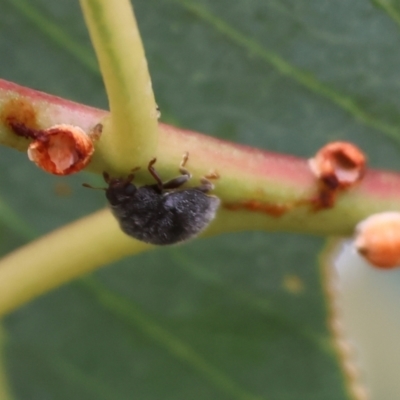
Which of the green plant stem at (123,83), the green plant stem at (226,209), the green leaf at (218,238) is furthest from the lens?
the green leaf at (218,238)

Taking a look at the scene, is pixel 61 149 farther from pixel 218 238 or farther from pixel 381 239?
pixel 218 238

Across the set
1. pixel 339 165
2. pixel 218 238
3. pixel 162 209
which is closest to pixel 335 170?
pixel 339 165

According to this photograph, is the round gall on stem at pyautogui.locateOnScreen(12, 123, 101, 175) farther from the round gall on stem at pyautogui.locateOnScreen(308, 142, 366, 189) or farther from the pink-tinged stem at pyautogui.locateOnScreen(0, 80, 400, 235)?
the round gall on stem at pyautogui.locateOnScreen(308, 142, 366, 189)

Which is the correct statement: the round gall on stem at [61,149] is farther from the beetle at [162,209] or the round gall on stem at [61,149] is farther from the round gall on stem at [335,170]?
the round gall on stem at [335,170]

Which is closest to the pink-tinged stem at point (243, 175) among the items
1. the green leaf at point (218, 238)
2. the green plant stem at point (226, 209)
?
the green plant stem at point (226, 209)

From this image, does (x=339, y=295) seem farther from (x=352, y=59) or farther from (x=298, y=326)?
(x=352, y=59)

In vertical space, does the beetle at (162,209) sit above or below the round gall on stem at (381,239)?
below

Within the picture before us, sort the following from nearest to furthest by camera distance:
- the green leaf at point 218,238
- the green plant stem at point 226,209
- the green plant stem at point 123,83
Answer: the green plant stem at point 123,83
the green plant stem at point 226,209
the green leaf at point 218,238

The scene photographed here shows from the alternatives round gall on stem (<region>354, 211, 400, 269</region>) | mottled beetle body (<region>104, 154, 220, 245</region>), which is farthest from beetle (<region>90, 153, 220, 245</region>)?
round gall on stem (<region>354, 211, 400, 269</region>)
